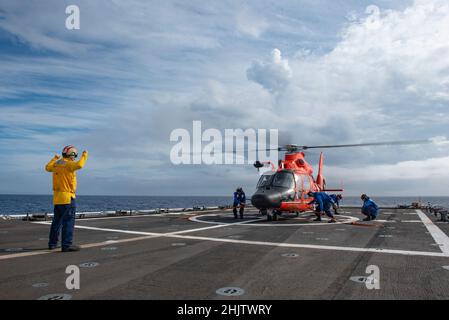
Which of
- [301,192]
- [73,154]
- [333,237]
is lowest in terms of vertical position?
[333,237]

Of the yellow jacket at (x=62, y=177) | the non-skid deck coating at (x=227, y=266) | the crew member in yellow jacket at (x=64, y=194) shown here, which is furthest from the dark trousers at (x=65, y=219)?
the non-skid deck coating at (x=227, y=266)

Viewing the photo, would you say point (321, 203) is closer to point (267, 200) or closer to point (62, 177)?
point (267, 200)

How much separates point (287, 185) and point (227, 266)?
39.5 ft

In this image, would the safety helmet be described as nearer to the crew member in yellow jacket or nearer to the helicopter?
the crew member in yellow jacket

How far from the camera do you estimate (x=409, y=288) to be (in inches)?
212

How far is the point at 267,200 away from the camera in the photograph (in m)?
17.1

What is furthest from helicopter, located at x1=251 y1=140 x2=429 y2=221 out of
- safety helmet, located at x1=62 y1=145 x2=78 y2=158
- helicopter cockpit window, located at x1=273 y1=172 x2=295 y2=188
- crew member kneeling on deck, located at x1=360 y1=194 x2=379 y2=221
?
safety helmet, located at x1=62 y1=145 x2=78 y2=158

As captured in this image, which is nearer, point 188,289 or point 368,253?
point 188,289

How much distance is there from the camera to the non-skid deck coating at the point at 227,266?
515 cm

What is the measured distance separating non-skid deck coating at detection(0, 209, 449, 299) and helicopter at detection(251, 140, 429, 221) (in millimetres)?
5911
